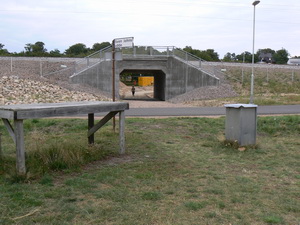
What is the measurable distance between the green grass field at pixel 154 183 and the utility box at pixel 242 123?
0.94 feet

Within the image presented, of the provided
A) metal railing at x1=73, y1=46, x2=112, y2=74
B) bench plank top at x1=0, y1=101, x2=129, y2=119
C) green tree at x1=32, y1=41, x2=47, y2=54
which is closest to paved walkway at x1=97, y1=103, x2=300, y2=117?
bench plank top at x1=0, y1=101, x2=129, y2=119

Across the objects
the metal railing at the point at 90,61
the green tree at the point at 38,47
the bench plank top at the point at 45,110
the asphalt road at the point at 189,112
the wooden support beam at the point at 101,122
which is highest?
the green tree at the point at 38,47

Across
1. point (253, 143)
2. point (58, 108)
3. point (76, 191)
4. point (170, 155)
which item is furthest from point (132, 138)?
point (76, 191)

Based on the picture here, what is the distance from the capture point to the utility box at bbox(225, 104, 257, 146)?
29.4ft

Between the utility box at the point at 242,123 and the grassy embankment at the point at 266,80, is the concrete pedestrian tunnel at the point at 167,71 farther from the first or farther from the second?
the utility box at the point at 242,123

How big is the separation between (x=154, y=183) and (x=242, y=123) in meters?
3.98

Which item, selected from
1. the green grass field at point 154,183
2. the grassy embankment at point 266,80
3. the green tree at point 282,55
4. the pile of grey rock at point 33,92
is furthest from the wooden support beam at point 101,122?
the green tree at point 282,55

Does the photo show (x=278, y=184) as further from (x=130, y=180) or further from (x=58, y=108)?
(x=58, y=108)

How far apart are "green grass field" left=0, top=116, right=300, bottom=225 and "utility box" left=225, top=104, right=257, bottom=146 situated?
0.29m

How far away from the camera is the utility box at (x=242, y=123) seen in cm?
896

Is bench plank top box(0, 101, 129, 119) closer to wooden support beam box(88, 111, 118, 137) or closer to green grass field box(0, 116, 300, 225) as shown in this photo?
wooden support beam box(88, 111, 118, 137)

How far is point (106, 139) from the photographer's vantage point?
31.9 feet

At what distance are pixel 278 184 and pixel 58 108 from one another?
392cm

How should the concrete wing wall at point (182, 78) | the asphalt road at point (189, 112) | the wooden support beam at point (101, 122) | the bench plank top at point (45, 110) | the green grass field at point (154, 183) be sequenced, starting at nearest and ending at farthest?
the green grass field at point (154, 183) < the bench plank top at point (45, 110) < the wooden support beam at point (101, 122) < the asphalt road at point (189, 112) < the concrete wing wall at point (182, 78)
